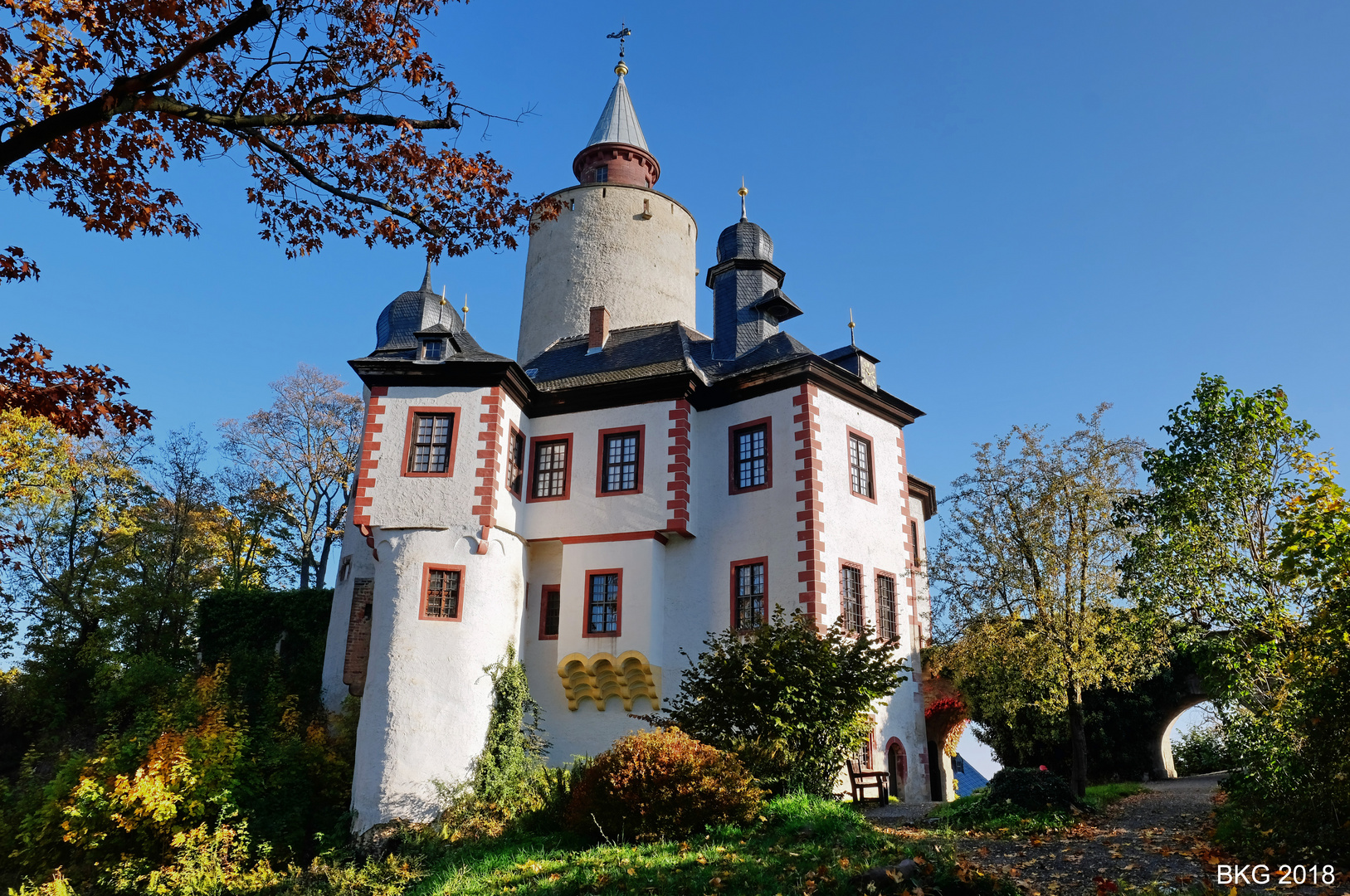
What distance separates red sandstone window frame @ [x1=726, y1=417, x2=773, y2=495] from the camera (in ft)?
70.1

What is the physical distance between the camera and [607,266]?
28562 mm

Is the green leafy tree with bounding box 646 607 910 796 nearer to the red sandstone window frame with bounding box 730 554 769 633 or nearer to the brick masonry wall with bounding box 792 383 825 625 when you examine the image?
the brick masonry wall with bounding box 792 383 825 625

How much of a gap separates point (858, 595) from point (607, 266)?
12743 millimetres

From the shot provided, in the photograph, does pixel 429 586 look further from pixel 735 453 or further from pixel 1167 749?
pixel 1167 749

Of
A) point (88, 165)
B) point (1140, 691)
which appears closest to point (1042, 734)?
point (1140, 691)

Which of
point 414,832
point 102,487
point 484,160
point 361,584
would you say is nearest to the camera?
point 484,160

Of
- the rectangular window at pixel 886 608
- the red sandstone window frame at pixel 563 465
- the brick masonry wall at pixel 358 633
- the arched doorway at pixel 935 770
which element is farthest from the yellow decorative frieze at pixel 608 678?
the arched doorway at pixel 935 770

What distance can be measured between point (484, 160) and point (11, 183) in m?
4.21

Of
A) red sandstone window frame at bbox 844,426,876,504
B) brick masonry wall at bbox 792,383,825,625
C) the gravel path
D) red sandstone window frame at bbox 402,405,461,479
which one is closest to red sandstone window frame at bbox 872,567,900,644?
red sandstone window frame at bbox 844,426,876,504

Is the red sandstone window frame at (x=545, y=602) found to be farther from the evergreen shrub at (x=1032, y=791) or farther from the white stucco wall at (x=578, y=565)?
the evergreen shrub at (x=1032, y=791)

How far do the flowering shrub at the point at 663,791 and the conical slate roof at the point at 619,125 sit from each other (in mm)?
22785

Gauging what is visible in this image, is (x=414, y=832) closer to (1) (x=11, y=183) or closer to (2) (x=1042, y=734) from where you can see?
(1) (x=11, y=183)

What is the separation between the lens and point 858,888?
10117mm

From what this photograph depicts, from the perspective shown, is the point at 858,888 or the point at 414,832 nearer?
the point at 858,888
